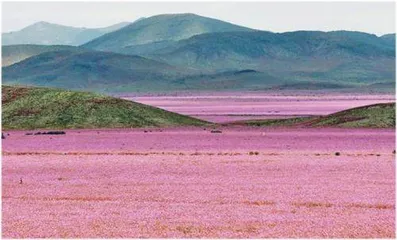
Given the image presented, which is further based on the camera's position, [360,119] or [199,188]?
[360,119]

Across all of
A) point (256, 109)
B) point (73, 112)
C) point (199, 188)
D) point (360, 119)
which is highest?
point (73, 112)

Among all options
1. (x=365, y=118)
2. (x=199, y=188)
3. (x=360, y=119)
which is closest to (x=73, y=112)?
(x=360, y=119)

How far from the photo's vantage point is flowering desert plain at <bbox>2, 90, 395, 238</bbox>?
24250mm

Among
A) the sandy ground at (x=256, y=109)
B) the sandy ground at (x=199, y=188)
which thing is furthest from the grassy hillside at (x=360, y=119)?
the sandy ground at (x=199, y=188)

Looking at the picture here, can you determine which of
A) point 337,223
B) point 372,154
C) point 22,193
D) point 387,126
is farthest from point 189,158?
point 387,126

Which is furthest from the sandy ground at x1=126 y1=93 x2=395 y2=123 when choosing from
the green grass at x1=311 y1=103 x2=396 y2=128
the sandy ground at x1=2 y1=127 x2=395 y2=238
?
the sandy ground at x1=2 y1=127 x2=395 y2=238

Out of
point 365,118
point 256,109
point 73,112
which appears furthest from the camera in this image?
point 256,109

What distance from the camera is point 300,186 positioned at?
35.2 meters

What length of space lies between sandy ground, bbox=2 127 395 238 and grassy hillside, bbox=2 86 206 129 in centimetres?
2097

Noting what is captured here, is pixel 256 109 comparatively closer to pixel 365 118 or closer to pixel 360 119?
pixel 360 119

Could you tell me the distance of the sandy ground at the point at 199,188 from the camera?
24281mm

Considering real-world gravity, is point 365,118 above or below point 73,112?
below

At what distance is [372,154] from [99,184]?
21861 mm

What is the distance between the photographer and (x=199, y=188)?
1348 inches
